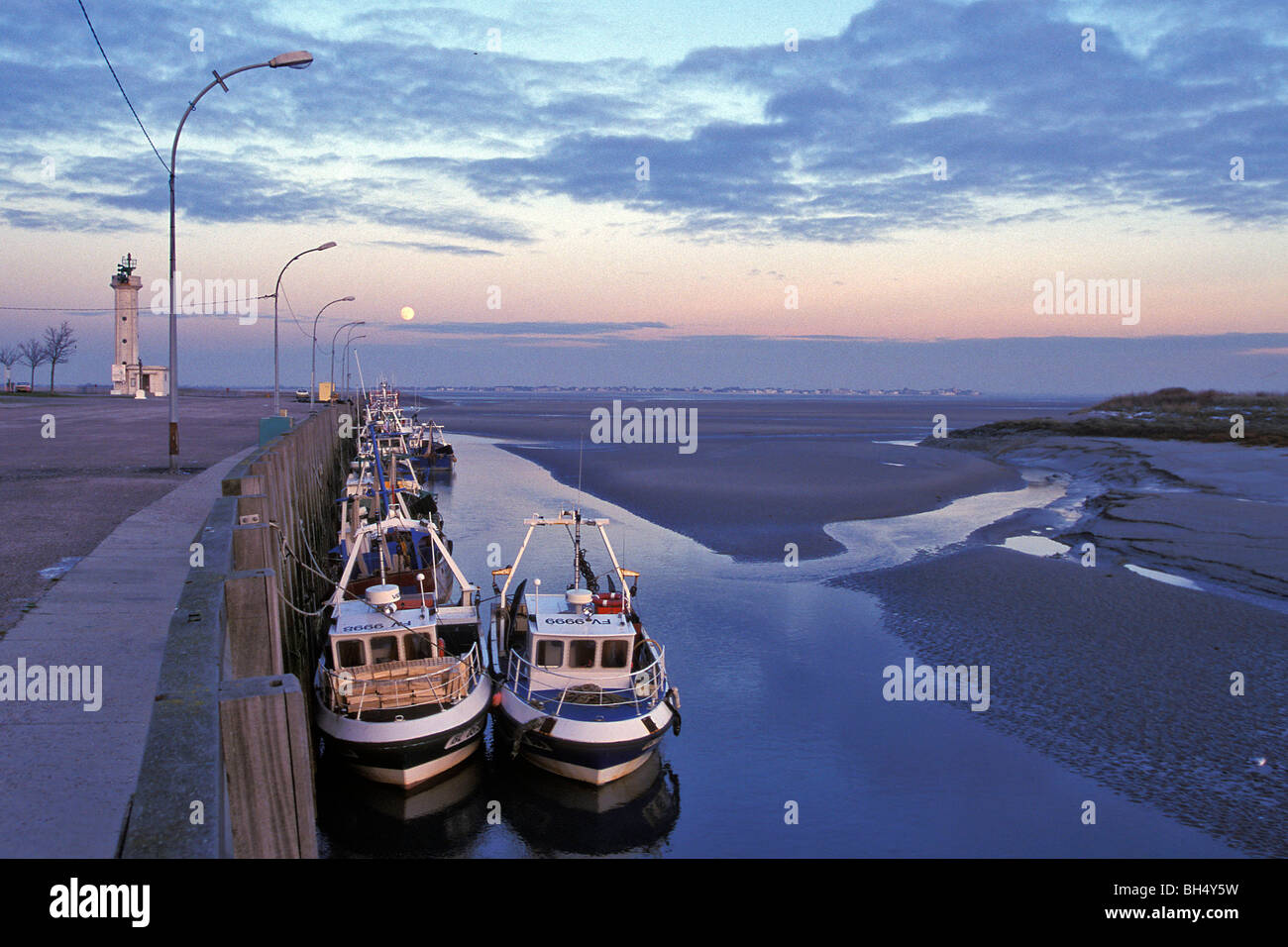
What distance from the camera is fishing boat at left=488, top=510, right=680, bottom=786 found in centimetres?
1510

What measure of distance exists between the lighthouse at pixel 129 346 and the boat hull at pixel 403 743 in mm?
96429

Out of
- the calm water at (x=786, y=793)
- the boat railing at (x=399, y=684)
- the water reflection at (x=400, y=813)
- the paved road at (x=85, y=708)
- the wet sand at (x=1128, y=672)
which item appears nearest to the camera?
the paved road at (x=85, y=708)

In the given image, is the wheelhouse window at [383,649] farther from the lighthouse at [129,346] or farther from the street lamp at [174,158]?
the lighthouse at [129,346]

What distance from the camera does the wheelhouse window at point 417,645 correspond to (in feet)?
54.7

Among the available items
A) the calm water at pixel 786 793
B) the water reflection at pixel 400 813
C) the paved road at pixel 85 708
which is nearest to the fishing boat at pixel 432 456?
the calm water at pixel 786 793

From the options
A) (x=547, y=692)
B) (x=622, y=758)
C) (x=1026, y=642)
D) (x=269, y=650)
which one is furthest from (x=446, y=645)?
(x=1026, y=642)

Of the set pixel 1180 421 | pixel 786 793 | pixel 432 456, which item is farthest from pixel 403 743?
pixel 1180 421

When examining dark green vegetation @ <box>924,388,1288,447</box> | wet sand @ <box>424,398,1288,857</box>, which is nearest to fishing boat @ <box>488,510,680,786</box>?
wet sand @ <box>424,398,1288,857</box>

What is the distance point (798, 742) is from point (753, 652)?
501 centimetres

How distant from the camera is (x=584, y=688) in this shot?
16438 millimetres

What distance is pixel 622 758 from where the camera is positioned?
1511 centimetres
